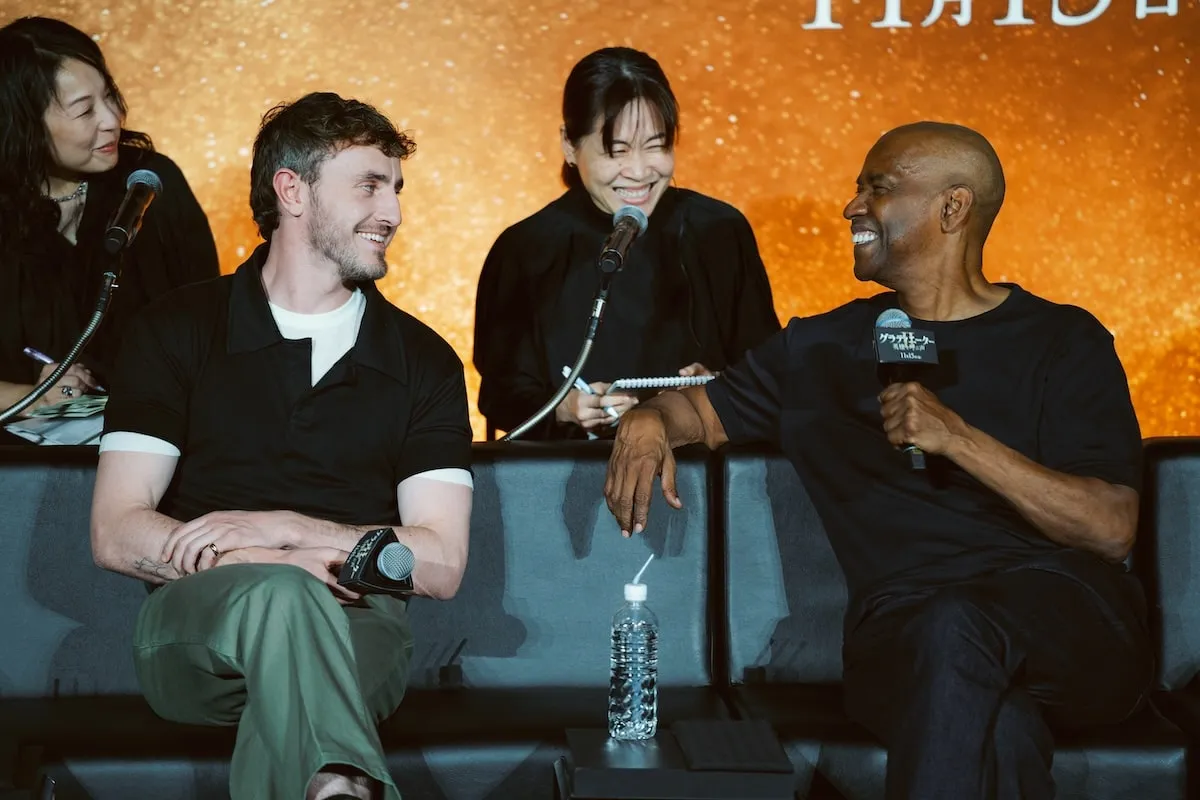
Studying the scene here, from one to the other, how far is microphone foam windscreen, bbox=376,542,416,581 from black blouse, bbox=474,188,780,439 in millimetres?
1269

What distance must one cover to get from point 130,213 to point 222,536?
2.56 feet

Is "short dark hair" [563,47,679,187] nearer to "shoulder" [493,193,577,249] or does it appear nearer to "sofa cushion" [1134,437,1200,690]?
"shoulder" [493,193,577,249]

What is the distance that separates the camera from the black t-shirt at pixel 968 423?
252 cm

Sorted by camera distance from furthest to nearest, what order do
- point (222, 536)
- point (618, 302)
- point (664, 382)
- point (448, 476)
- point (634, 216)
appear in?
point (618, 302), point (664, 382), point (634, 216), point (448, 476), point (222, 536)

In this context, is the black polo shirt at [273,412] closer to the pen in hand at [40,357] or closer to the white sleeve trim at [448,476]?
the white sleeve trim at [448,476]

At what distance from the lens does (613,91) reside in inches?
135

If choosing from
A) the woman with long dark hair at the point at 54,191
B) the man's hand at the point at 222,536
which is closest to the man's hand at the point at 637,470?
the man's hand at the point at 222,536

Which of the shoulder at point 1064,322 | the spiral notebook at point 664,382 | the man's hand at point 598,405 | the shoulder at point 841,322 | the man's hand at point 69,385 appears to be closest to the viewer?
the shoulder at point 1064,322

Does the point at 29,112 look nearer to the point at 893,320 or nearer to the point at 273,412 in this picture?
the point at 273,412

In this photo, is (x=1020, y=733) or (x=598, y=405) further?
(x=598, y=405)

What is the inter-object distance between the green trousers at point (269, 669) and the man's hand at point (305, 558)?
7 centimetres

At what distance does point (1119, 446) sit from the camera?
250 centimetres

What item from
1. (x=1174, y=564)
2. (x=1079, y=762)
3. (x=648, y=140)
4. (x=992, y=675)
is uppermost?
(x=648, y=140)

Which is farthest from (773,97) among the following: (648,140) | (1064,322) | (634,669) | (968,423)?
(634,669)
